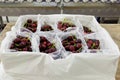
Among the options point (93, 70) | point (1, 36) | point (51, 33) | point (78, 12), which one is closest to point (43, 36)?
point (51, 33)

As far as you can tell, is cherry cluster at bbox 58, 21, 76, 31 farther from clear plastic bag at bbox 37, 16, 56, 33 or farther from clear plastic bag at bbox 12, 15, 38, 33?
clear plastic bag at bbox 12, 15, 38, 33

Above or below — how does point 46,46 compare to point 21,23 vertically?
below

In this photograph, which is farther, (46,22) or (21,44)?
(46,22)

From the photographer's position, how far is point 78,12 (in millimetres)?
2523

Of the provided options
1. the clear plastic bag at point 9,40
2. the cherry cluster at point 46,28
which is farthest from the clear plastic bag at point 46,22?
the clear plastic bag at point 9,40

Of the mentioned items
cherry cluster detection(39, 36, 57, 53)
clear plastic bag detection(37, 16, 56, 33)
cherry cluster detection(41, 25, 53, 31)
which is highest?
clear plastic bag detection(37, 16, 56, 33)

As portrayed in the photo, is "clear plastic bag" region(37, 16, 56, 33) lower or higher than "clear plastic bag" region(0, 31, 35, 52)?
higher

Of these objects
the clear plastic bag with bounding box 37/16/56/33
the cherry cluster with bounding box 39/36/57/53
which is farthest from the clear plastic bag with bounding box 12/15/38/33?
the cherry cluster with bounding box 39/36/57/53

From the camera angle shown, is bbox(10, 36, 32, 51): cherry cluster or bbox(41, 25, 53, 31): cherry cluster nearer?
bbox(10, 36, 32, 51): cherry cluster

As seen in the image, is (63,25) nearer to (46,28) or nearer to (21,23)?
(46,28)

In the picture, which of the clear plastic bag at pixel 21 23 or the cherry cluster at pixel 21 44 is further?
the clear plastic bag at pixel 21 23

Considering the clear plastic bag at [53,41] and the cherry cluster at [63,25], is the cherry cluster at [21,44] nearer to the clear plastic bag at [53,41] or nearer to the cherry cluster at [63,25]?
the clear plastic bag at [53,41]

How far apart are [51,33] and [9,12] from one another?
5.37 ft

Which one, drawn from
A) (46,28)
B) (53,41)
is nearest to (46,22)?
(46,28)
